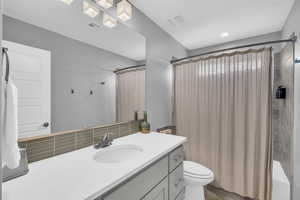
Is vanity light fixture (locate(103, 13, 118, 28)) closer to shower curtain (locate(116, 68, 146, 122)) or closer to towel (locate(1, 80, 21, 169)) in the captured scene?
shower curtain (locate(116, 68, 146, 122))

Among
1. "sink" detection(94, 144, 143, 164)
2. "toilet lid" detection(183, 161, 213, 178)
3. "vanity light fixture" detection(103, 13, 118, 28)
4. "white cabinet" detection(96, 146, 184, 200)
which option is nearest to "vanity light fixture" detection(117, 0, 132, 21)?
"vanity light fixture" detection(103, 13, 118, 28)

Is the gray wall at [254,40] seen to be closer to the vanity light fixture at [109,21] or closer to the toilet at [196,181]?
the vanity light fixture at [109,21]

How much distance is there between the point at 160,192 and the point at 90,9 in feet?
5.13

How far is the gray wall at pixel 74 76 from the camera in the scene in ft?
2.84

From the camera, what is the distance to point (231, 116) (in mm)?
1789

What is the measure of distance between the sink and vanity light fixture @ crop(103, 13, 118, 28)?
116 centimetres

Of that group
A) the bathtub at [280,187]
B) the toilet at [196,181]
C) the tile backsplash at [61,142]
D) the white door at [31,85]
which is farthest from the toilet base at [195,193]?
the white door at [31,85]

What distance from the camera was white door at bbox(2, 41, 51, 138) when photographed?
0.80 meters

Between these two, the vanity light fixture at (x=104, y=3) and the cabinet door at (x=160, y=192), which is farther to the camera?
the vanity light fixture at (x=104, y=3)

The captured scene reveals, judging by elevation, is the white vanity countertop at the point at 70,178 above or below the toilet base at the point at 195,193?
above

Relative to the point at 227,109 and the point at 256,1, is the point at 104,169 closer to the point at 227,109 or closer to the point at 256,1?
the point at 227,109

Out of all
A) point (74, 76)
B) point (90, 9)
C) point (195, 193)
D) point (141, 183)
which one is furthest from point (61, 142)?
point (195, 193)

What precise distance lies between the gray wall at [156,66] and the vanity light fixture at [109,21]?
0.19m

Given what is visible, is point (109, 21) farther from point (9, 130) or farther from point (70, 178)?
point (70, 178)
